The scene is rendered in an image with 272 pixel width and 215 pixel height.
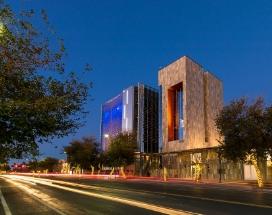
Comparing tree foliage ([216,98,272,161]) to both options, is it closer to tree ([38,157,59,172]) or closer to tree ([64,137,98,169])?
tree ([64,137,98,169])

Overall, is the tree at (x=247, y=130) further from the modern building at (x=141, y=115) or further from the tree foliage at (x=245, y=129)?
the modern building at (x=141, y=115)

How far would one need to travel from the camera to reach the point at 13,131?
13.3 m

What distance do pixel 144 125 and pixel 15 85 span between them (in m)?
114

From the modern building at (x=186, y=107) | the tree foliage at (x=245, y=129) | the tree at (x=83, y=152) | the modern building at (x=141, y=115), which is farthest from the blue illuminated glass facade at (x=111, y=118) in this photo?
the tree foliage at (x=245, y=129)

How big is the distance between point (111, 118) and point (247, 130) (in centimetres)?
10993

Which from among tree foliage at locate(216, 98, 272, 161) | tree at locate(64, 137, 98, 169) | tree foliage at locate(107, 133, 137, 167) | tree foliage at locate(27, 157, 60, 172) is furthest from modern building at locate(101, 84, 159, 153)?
tree foliage at locate(216, 98, 272, 161)

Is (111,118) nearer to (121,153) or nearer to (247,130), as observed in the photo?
(121,153)

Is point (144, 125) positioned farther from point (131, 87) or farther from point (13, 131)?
point (13, 131)

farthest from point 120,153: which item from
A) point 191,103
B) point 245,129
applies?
point 245,129

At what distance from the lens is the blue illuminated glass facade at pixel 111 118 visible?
458 ft

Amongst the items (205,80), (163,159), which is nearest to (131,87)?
(205,80)

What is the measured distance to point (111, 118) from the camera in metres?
150

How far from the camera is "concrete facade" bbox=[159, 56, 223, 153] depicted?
9631cm

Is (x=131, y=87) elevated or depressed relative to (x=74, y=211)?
elevated
